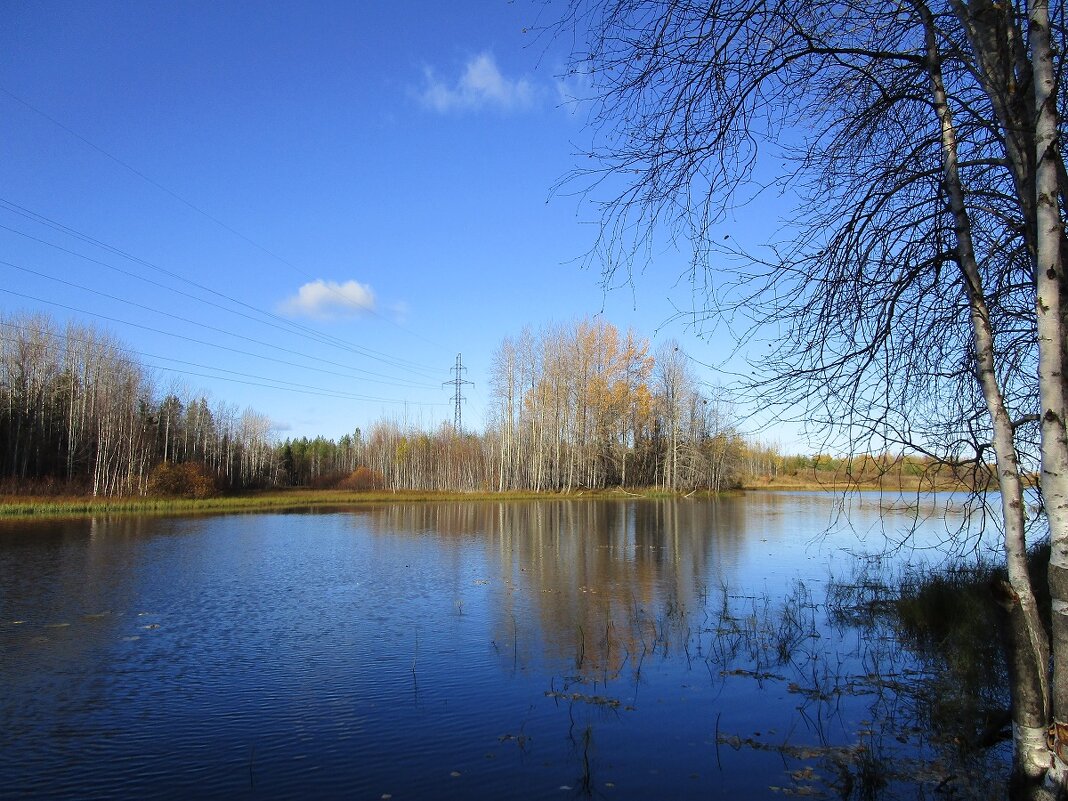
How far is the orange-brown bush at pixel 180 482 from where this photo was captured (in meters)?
44.8

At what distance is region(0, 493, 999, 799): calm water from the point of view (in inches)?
224

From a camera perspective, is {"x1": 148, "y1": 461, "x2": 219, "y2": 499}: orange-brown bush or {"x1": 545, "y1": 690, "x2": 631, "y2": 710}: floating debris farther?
{"x1": 148, "y1": 461, "x2": 219, "y2": 499}: orange-brown bush

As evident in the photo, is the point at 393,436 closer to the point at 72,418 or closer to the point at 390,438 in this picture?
the point at 390,438

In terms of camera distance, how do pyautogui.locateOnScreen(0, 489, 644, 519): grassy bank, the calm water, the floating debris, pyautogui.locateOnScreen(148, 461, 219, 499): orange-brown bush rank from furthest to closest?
pyautogui.locateOnScreen(148, 461, 219, 499): orange-brown bush < pyautogui.locateOnScreen(0, 489, 644, 519): grassy bank < the floating debris < the calm water

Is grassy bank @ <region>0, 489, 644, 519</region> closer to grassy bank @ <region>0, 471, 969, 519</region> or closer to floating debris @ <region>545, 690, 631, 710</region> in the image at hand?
grassy bank @ <region>0, 471, 969, 519</region>

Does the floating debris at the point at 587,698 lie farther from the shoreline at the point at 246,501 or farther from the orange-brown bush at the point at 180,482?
the orange-brown bush at the point at 180,482

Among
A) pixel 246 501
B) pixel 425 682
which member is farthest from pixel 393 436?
pixel 425 682

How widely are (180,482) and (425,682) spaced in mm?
44033

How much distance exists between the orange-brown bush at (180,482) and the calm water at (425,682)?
97.5 feet

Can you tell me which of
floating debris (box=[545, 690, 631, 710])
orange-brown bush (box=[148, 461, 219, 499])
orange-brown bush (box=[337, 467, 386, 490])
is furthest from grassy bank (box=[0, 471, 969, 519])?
orange-brown bush (box=[337, 467, 386, 490])

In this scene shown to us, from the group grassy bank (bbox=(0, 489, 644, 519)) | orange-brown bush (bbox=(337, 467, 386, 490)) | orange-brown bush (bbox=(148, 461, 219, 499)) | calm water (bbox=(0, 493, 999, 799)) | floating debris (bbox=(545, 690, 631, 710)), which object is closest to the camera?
calm water (bbox=(0, 493, 999, 799))

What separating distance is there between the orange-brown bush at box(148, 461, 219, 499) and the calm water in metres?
29.7

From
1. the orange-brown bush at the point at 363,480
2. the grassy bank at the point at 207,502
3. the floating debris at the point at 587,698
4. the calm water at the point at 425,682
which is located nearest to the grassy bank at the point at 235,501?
the grassy bank at the point at 207,502

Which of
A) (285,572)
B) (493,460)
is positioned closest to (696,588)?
(285,572)
